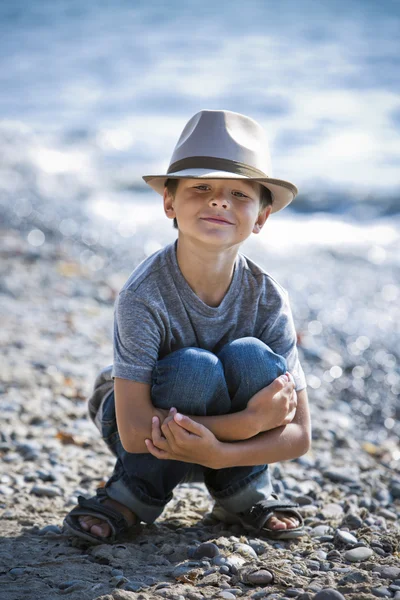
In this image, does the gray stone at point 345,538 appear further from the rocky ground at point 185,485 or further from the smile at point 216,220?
the smile at point 216,220

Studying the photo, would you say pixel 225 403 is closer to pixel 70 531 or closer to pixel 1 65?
pixel 70 531

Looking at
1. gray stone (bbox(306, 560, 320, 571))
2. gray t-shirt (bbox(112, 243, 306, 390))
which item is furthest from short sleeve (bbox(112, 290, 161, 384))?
gray stone (bbox(306, 560, 320, 571))

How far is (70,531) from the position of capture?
271 cm

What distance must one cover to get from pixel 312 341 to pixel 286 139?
420 inches

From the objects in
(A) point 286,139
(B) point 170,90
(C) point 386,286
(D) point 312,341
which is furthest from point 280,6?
(D) point 312,341

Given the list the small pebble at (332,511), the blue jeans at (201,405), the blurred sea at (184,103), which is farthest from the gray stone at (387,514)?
the blurred sea at (184,103)

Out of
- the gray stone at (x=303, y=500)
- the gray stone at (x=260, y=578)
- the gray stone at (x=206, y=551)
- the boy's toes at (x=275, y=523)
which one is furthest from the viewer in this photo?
the gray stone at (x=303, y=500)

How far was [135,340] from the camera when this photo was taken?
8.51 ft

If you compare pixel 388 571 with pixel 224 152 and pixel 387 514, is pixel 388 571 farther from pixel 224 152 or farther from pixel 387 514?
pixel 224 152

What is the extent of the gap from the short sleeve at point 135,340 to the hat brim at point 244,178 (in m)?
0.43

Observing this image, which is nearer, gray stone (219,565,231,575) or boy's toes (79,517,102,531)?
gray stone (219,565,231,575)

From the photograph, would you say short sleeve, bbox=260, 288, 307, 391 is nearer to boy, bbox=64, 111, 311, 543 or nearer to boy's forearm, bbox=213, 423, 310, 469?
boy, bbox=64, 111, 311, 543

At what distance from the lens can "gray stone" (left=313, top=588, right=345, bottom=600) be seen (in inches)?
84.0

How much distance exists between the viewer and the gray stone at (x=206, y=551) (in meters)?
2.57
